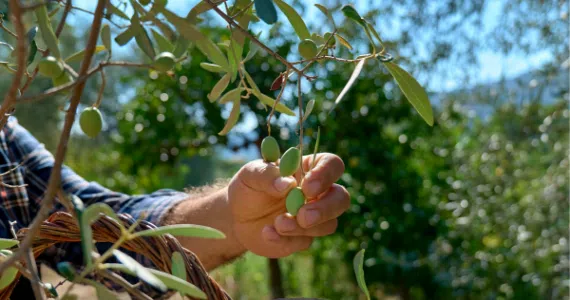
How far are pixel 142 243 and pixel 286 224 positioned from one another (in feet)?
0.70

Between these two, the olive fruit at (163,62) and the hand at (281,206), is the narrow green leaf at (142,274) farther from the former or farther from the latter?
the hand at (281,206)

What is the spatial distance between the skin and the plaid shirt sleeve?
67 millimetres

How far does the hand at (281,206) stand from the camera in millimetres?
618

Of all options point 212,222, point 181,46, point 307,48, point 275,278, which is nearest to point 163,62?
point 181,46

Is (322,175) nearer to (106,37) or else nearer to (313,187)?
(313,187)

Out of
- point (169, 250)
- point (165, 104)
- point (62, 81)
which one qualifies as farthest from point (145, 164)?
point (62, 81)

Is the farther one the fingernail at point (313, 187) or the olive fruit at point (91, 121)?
the fingernail at point (313, 187)

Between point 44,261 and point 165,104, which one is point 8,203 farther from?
point 165,104

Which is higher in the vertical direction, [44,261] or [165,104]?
[165,104]

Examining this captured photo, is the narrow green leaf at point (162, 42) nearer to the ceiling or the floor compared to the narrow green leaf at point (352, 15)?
nearer to the floor

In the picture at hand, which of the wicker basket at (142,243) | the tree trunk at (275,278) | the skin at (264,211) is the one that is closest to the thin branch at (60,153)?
the wicker basket at (142,243)

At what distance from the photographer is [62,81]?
31 cm

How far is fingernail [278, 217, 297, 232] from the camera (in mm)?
656

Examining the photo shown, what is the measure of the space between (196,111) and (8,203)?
0.86 m
